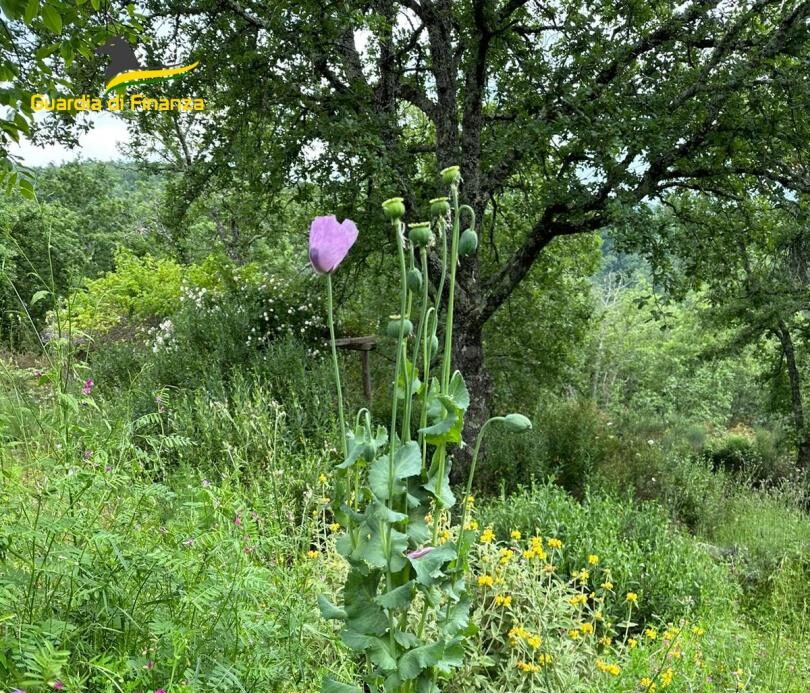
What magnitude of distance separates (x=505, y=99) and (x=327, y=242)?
228 inches

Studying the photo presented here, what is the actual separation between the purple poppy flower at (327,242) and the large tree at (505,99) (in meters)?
3.65

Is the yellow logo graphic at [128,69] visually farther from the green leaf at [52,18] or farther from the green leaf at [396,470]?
the green leaf at [396,470]

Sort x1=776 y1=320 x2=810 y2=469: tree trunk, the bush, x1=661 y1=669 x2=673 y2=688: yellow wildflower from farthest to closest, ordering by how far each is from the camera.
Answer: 1. x1=776 y1=320 x2=810 y2=469: tree trunk
2. the bush
3. x1=661 y1=669 x2=673 y2=688: yellow wildflower

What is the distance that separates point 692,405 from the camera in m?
22.3

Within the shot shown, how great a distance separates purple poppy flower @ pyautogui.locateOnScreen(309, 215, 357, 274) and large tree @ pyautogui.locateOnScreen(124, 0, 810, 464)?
365 centimetres

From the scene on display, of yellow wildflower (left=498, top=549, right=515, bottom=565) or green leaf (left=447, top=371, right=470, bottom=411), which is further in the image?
yellow wildflower (left=498, top=549, right=515, bottom=565)

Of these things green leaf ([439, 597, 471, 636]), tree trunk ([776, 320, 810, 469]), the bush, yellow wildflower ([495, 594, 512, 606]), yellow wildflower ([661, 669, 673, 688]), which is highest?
green leaf ([439, 597, 471, 636])

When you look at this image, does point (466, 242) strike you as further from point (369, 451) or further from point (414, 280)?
point (369, 451)

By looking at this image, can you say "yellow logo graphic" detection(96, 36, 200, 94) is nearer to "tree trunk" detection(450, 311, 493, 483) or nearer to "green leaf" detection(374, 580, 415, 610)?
"tree trunk" detection(450, 311, 493, 483)

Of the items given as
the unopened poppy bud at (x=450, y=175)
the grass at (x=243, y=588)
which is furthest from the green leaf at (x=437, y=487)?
the grass at (x=243, y=588)

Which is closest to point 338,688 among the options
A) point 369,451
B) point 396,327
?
point 369,451

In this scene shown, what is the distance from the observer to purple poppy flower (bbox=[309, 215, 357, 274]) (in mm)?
1037

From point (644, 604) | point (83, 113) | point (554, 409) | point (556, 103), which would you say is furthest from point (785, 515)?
point (83, 113)

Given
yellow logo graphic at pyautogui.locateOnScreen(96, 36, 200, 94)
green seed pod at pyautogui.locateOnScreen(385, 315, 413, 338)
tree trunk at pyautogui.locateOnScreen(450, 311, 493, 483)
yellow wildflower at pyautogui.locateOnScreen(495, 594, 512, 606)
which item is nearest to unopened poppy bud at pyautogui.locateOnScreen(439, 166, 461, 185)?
green seed pod at pyautogui.locateOnScreen(385, 315, 413, 338)
